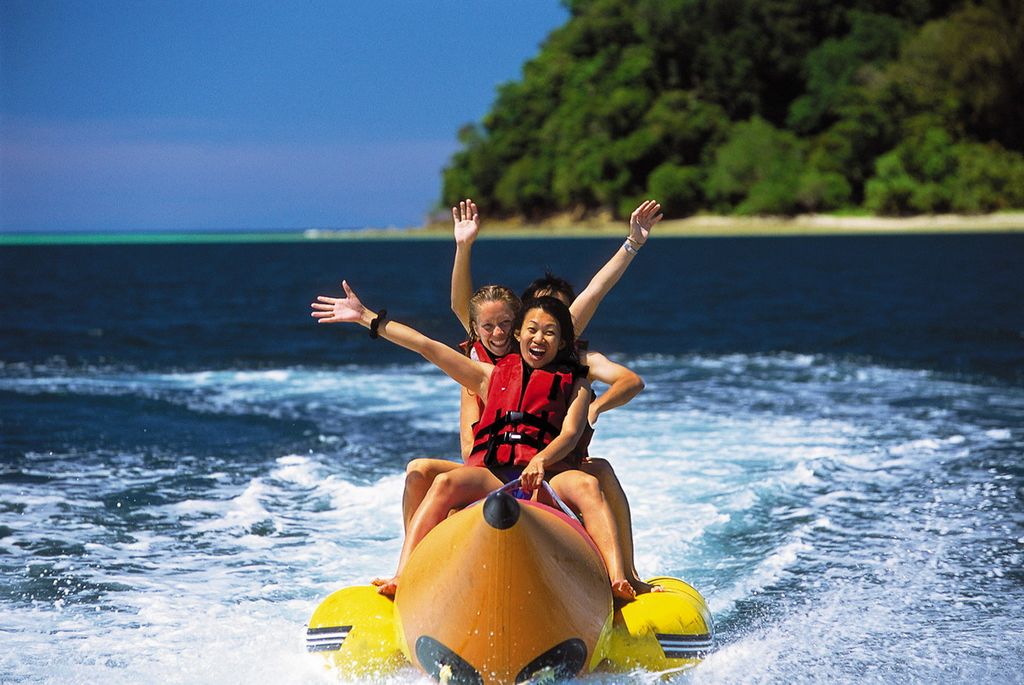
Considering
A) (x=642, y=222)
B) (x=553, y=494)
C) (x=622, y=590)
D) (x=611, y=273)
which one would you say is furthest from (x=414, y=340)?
(x=642, y=222)

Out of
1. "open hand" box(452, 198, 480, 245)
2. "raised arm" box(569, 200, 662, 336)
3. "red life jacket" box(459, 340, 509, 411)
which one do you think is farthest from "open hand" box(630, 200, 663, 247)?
"red life jacket" box(459, 340, 509, 411)

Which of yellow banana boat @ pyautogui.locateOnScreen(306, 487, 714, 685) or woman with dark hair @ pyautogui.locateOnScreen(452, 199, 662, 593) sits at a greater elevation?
woman with dark hair @ pyautogui.locateOnScreen(452, 199, 662, 593)

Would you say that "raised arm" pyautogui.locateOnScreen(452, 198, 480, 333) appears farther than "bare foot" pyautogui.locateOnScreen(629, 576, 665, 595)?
Yes

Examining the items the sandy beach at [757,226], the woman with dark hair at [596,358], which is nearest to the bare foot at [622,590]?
the woman with dark hair at [596,358]

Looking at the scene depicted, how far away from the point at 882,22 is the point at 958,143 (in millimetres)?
20834

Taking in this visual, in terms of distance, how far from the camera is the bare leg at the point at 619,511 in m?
4.56

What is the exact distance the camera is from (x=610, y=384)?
480cm

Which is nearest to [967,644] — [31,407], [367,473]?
[367,473]

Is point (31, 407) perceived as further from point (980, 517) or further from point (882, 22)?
point (882, 22)

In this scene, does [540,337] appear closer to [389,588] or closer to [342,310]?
[342,310]

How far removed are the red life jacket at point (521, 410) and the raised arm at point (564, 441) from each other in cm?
4

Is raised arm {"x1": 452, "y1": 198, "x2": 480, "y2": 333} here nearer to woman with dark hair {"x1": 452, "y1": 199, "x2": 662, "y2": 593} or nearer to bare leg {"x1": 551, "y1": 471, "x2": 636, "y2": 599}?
woman with dark hair {"x1": 452, "y1": 199, "x2": 662, "y2": 593}

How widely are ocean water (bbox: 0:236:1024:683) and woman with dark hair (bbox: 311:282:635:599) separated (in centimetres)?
58

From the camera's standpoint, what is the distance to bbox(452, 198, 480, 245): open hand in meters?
5.45
